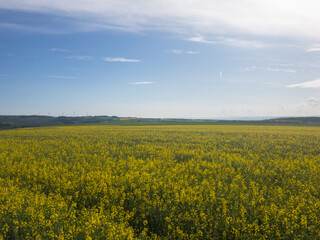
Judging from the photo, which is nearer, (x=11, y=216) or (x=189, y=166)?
(x=11, y=216)

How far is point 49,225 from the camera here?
17.4 feet

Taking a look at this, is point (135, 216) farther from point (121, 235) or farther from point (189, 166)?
point (189, 166)

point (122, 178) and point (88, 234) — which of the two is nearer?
point (88, 234)

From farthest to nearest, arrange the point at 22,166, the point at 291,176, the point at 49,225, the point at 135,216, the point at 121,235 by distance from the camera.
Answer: the point at 22,166 → the point at 291,176 → the point at 135,216 → the point at 49,225 → the point at 121,235

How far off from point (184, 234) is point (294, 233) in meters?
2.57

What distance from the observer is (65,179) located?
880 centimetres

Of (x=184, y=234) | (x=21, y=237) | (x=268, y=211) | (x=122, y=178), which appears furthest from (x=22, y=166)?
(x=268, y=211)

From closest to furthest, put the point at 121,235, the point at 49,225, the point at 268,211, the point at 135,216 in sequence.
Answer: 1. the point at 121,235
2. the point at 49,225
3. the point at 268,211
4. the point at 135,216

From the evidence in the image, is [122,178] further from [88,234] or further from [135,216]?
[88,234]

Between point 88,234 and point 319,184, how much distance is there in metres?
8.75

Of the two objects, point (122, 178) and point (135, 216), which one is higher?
point (122, 178)

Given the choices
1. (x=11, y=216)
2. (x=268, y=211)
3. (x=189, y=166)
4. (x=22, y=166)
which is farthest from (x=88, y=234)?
(x=22, y=166)

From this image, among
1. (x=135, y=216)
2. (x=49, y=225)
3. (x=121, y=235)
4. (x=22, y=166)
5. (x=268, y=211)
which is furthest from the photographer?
(x=22, y=166)

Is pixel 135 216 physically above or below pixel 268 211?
below
